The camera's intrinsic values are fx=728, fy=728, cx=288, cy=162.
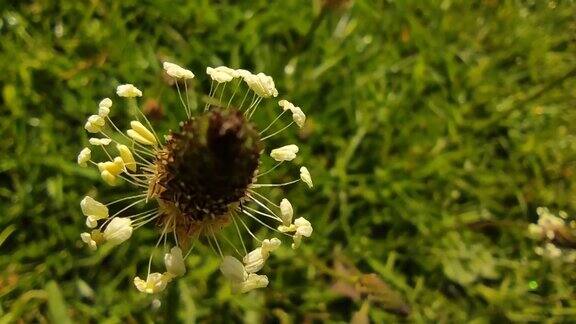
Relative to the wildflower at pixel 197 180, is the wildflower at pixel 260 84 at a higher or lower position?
higher

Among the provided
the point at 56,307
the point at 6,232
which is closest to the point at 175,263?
the point at 56,307

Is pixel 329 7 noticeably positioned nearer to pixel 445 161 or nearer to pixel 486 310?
pixel 445 161

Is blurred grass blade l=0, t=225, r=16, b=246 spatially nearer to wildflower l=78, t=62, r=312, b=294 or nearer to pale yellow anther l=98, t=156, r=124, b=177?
wildflower l=78, t=62, r=312, b=294

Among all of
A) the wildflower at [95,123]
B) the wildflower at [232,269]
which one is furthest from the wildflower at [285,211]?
the wildflower at [95,123]

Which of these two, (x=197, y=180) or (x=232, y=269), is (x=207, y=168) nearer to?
(x=197, y=180)

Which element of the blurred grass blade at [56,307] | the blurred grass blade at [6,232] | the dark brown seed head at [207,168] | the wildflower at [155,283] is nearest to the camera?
the dark brown seed head at [207,168]

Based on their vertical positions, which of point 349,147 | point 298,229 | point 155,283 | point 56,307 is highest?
point 298,229

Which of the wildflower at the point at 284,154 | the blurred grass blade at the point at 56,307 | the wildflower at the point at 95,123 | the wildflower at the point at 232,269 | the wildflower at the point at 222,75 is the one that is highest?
the wildflower at the point at 222,75

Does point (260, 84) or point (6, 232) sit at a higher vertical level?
point (260, 84)

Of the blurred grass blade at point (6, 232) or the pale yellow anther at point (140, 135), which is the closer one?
the pale yellow anther at point (140, 135)

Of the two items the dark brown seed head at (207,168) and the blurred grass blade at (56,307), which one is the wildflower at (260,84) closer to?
the dark brown seed head at (207,168)
